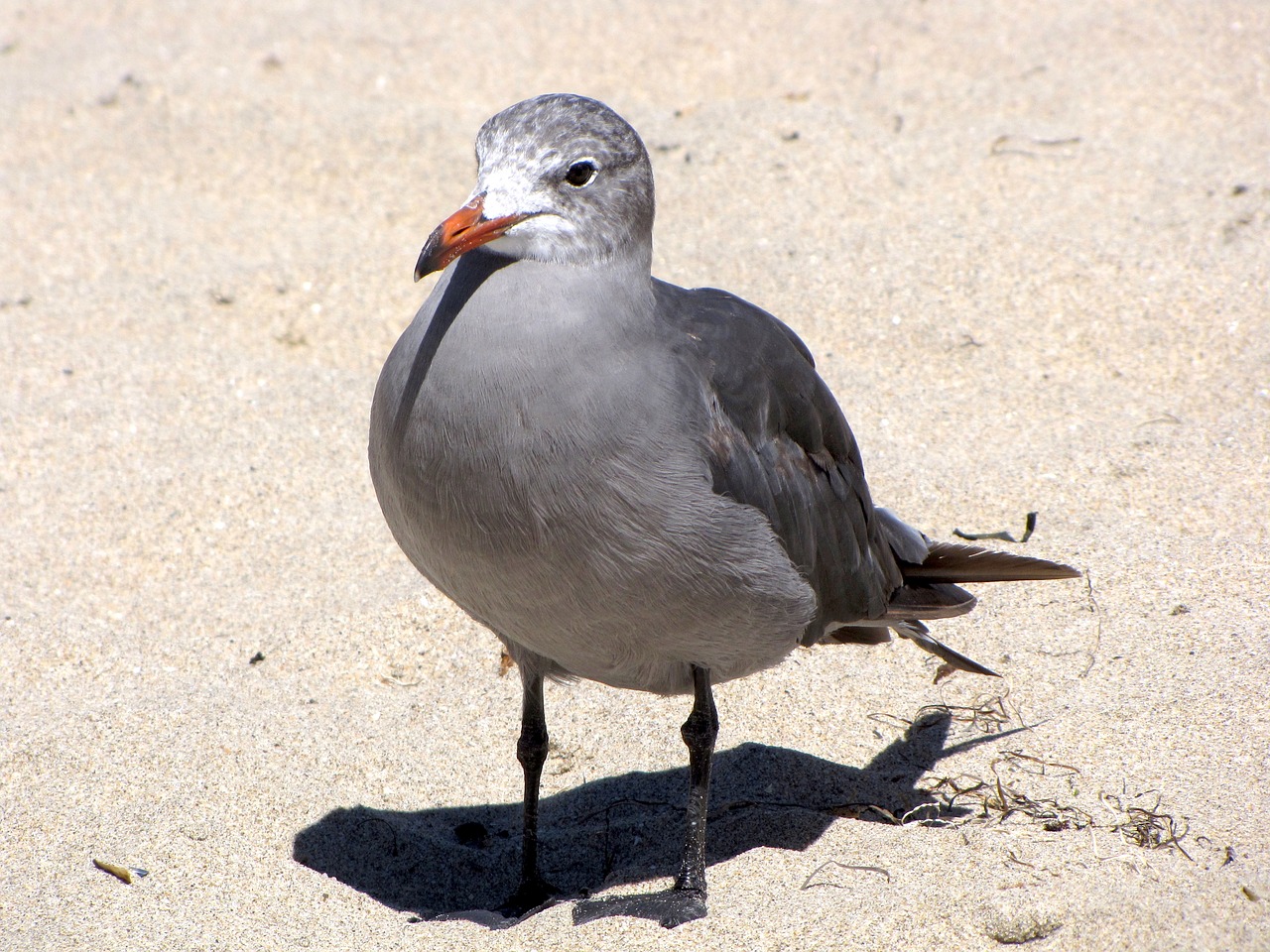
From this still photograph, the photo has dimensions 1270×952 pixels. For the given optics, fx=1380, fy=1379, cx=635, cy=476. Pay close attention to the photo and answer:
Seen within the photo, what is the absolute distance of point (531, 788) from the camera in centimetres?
388

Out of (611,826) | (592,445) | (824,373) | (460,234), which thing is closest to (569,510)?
(592,445)

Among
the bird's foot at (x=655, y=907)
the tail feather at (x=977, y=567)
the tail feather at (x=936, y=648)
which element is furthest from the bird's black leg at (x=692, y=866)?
the tail feather at (x=977, y=567)

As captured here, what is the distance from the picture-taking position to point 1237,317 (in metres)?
5.76

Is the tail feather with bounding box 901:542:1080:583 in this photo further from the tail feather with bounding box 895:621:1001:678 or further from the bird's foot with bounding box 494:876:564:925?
the bird's foot with bounding box 494:876:564:925

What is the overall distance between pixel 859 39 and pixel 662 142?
5.39 feet

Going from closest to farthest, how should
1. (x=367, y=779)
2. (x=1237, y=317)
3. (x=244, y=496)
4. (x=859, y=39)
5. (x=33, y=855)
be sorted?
(x=33, y=855)
(x=367, y=779)
(x=244, y=496)
(x=1237, y=317)
(x=859, y=39)

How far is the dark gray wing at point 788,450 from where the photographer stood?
353 centimetres

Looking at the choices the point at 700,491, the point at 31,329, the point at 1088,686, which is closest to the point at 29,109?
the point at 31,329

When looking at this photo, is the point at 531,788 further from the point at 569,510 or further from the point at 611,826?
the point at 569,510

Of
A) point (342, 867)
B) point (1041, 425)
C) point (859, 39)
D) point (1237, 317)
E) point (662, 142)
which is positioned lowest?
point (342, 867)

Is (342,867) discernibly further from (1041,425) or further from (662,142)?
(662,142)

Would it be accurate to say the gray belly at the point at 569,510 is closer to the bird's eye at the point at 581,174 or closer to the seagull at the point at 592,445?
the seagull at the point at 592,445

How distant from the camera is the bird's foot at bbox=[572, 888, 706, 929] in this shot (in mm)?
3400

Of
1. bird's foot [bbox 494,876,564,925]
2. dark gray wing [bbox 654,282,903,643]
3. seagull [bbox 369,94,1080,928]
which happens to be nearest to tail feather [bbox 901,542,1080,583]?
A: dark gray wing [bbox 654,282,903,643]
